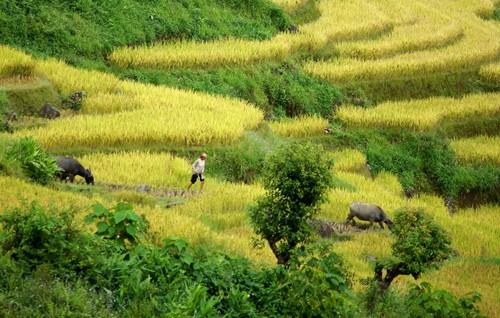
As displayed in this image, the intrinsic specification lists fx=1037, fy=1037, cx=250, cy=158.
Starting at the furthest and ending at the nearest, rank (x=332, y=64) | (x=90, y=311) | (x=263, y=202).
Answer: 1. (x=332, y=64)
2. (x=263, y=202)
3. (x=90, y=311)

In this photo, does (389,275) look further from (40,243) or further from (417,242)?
(40,243)

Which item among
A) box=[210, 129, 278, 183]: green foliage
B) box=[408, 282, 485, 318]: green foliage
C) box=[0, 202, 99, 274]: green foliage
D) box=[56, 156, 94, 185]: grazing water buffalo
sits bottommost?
box=[210, 129, 278, 183]: green foliage

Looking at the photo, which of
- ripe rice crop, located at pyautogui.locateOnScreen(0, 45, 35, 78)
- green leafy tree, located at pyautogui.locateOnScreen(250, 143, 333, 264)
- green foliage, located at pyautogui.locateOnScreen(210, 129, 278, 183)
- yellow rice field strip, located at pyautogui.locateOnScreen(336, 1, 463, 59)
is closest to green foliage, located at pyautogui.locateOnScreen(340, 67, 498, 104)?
yellow rice field strip, located at pyautogui.locateOnScreen(336, 1, 463, 59)

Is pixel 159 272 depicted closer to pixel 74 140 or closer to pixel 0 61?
pixel 74 140

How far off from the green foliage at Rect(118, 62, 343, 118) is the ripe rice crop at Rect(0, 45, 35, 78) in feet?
13.2

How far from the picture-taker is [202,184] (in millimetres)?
16875

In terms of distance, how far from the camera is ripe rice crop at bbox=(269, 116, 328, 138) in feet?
78.0

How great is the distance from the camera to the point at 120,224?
1045 centimetres

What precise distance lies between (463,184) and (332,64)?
6289 millimetres

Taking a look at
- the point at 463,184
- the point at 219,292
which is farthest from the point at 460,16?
the point at 219,292

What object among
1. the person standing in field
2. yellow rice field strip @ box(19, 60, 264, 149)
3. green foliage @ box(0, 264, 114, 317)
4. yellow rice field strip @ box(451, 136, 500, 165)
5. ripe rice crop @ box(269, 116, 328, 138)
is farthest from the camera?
yellow rice field strip @ box(451, 136, 500, 165)

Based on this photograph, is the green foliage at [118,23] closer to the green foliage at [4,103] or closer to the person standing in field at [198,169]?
the green foliage at [4,103]

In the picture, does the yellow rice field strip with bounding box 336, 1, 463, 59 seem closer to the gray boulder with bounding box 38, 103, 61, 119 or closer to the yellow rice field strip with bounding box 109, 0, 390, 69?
the yellow rice field strip with bounding box 109, 0, 390, 69

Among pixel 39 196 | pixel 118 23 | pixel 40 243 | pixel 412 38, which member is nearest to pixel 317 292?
pixel 40 243
